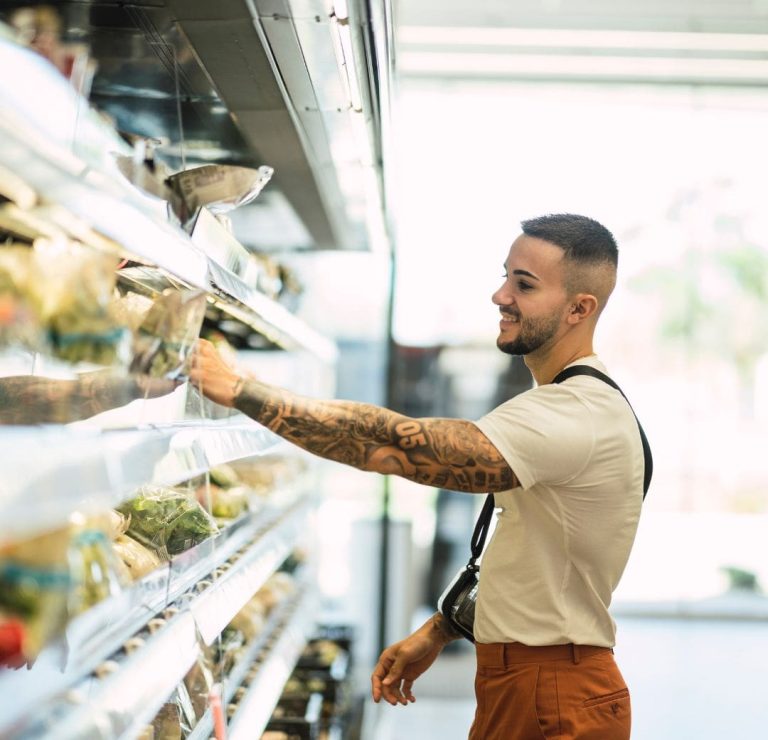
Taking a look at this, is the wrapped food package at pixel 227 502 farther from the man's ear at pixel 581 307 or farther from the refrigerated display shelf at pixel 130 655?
the man's ear at pixel 581 307

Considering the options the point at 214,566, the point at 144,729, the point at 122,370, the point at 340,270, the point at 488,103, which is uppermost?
Answer: the point at 488,103

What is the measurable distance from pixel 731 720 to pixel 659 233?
3065mm

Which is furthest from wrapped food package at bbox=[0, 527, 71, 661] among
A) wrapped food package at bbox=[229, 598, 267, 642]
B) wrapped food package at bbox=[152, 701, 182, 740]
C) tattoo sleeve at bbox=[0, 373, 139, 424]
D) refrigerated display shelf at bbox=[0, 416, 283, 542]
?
wrapped food package at bbox=[229, 598, 267, 642]

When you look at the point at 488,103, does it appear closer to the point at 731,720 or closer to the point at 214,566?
the point at 731,720

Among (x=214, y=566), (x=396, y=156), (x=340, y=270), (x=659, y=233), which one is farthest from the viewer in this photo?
(x=659, y=233)

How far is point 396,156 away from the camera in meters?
2.96

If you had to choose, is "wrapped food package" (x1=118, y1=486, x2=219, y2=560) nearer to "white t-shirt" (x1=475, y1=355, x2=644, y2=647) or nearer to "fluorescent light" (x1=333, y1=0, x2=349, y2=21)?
"white t-shirt" (x1=475, y1=355, x2=644, y2=647)

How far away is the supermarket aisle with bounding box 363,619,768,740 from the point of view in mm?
4465

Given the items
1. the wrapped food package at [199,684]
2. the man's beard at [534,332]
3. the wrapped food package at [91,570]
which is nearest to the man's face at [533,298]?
the man's beard at [534,332]

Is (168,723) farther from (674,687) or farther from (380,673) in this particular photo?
(674,687)

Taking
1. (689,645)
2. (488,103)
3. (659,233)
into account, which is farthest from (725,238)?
(689,645)

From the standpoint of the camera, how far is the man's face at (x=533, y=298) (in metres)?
1.87

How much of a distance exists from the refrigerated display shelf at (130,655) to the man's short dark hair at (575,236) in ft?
3.04

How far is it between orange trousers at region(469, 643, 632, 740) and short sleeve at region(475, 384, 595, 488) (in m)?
0.37
